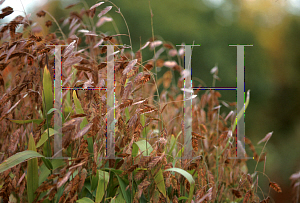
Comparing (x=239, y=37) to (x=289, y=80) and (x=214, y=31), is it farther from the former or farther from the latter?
(x=289, y=80)

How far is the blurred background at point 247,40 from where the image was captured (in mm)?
6473

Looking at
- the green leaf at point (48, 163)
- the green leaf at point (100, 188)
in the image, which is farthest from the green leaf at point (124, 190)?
the green leaf at point (48, 163)

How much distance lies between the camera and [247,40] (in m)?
6.85

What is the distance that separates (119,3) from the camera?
6547 mm

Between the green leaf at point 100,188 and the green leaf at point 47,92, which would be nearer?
the green leaf at point 100,188

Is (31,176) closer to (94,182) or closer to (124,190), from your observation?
(94,182)

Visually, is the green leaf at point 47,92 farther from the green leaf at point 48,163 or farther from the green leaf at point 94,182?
the green leaf at point 94,182

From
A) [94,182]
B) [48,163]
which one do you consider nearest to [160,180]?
[94,182]

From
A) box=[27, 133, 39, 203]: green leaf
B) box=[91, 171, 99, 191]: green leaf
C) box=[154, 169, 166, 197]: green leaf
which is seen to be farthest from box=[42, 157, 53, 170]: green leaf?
box=[154, 169, 166, 197]: green leaf

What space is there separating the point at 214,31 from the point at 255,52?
1.34m

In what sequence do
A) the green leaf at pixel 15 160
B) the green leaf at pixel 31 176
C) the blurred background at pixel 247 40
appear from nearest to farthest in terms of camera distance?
1. the green leaf at pixel 15 160
2. the green leaf at pixel 31 176
3. the blurred background at pixel 247 40

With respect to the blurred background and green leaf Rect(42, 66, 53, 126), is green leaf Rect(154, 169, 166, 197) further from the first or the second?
the blurred background

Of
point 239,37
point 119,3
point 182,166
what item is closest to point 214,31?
point 239,37

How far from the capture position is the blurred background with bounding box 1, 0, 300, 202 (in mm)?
6473
